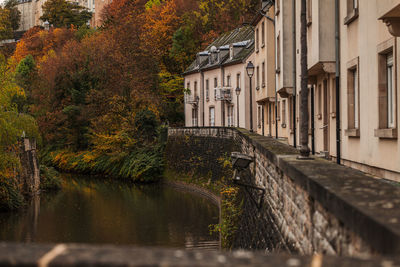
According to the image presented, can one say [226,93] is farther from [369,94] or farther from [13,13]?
[13,13]

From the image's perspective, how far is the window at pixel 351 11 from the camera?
42.9ft

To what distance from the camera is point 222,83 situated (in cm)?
4756

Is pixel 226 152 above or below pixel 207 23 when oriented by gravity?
below

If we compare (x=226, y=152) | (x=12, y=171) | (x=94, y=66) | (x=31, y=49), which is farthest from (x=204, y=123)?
(x=31, y=49)

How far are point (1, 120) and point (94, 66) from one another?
1044 inches

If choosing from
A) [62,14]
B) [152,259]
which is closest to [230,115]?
[152,259]

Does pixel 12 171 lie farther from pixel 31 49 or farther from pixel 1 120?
pixel 31 49

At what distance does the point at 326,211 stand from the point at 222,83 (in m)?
42.3

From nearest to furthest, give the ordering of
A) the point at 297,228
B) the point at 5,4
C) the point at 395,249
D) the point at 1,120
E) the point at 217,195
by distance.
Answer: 1. the point at 395,249
2. the point at 297,228
3. the point at 1,120
4. the point at 217,195
5. the point at 5,4

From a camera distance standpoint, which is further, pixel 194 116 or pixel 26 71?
pixel 26 71

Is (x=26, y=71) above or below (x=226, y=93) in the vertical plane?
above

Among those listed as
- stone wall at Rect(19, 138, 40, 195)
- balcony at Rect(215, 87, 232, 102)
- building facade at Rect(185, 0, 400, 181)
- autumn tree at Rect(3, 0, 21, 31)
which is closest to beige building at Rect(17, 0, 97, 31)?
autumn tree at Rect(3, 0, 21, 31)

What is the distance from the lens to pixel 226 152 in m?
33.3

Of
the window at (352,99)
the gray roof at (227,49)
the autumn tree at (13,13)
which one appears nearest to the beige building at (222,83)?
the gray roof at (227,49)
